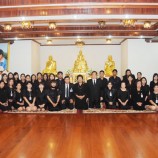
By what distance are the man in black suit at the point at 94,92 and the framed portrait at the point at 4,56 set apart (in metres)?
4.31

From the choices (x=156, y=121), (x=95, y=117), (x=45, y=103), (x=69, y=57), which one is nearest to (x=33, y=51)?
(x=69, y=57)

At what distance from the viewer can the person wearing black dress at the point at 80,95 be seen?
6457mm

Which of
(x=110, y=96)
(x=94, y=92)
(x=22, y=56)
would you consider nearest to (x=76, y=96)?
(x=94, y=92)

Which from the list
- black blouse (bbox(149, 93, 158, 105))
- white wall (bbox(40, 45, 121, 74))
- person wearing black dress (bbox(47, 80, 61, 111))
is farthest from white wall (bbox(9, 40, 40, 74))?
black blouse (bbox(149, 93, 158, 105))

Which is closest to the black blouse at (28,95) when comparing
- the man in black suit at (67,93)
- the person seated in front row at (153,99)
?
the man in black suit at (67,93)

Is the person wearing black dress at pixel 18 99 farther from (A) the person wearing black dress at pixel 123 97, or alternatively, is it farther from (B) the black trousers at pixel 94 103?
(A) the person wearing black dress at pixel 123 97

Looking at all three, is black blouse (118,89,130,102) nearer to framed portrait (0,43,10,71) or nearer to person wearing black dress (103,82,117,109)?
person wearing black dress (103,82,117,109)

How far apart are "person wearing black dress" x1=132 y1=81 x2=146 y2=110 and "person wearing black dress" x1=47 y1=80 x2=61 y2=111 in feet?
5.97

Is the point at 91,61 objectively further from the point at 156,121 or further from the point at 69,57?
the point at 156,121

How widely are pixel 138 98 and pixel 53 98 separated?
6.62ft

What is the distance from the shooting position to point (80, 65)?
37.3ft

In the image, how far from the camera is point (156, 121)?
16.1 feet

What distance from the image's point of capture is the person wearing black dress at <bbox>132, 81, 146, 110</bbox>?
637 centimetres

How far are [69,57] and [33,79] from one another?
458cm
